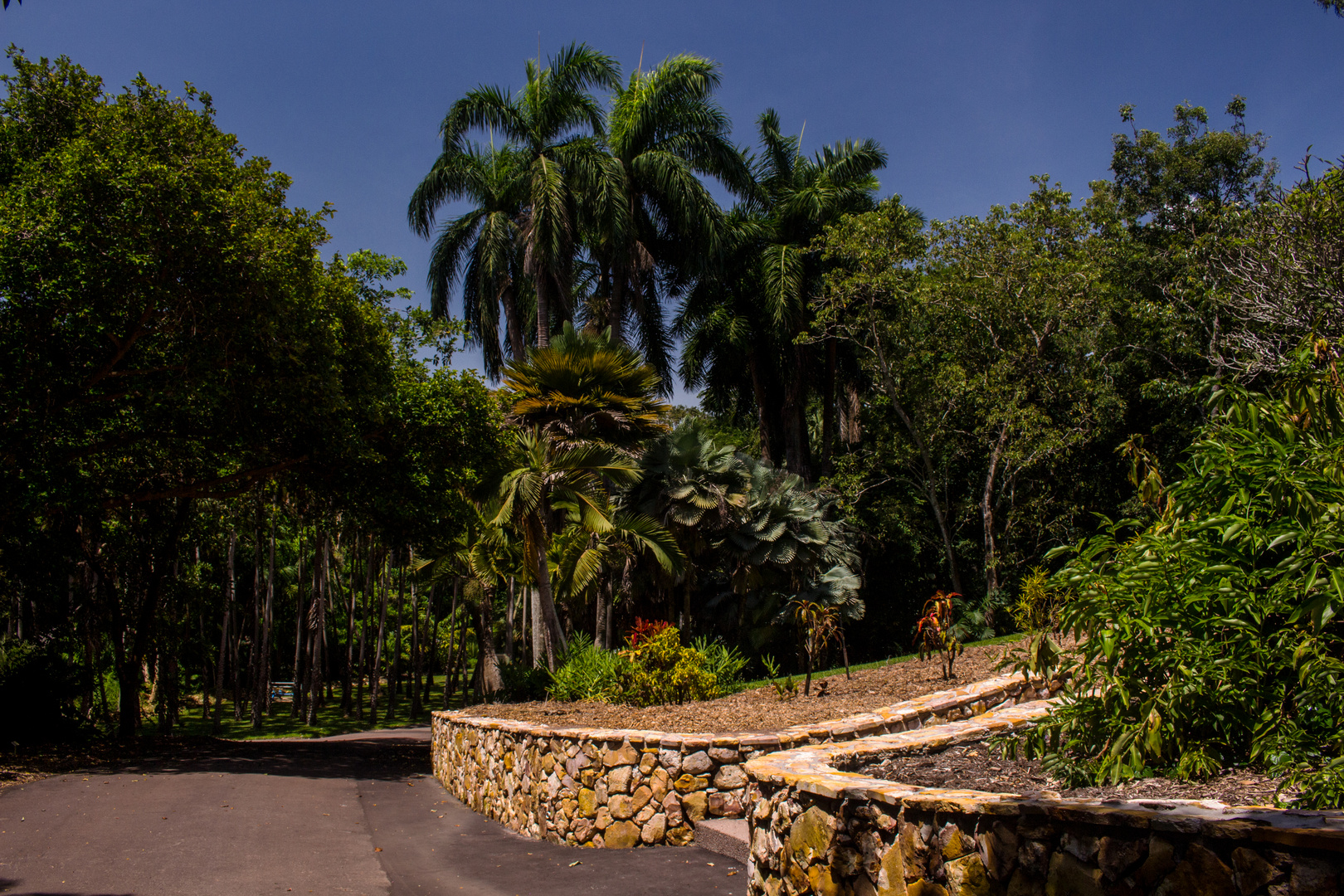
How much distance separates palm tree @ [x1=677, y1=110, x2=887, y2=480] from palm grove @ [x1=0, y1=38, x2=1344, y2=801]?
0.41 feet

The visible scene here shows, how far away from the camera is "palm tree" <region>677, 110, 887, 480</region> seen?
25.0 meters

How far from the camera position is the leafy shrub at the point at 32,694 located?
12250mm

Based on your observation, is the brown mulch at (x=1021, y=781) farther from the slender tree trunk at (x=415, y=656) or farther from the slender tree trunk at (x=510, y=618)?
the slender tree trunk at (x=415, y=656)

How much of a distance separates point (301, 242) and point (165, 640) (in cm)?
1063

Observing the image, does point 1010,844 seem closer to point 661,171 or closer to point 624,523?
point 624,523

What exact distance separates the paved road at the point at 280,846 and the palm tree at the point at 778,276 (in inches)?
686

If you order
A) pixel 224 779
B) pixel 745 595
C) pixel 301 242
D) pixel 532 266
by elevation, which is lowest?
pixel 224 779

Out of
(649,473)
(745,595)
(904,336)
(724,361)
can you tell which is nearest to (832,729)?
(649,473)

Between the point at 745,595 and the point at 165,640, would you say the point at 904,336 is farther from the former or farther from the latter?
the point at 165,640

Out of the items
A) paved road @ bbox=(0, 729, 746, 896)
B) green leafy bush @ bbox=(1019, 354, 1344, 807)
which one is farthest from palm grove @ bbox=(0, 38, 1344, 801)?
paved road @ bbox=(0, 729, 746, 896)

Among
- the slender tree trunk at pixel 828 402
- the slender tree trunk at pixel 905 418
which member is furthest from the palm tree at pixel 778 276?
the slender tree trunk at pixel 905 418

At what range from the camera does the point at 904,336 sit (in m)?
21.9

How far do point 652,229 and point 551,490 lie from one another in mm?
10502

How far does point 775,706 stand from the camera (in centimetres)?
848
